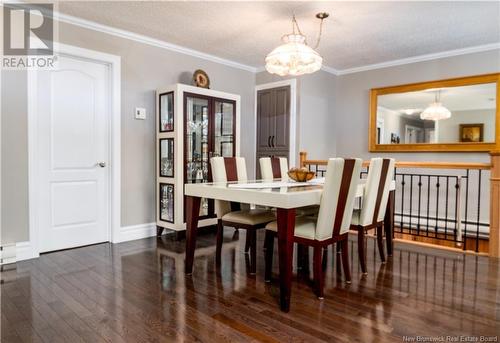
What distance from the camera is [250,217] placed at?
2.92 meters

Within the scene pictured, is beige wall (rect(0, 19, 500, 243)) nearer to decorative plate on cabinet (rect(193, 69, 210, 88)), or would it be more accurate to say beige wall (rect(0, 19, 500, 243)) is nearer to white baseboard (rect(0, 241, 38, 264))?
white baseboard (rect(0, 241, 38, 264))

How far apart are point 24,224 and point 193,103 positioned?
2095mm

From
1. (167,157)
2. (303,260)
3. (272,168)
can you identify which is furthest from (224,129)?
(303,260)

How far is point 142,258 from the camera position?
10.8 feet

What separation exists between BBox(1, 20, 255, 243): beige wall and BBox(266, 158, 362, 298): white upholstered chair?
7.40 feet

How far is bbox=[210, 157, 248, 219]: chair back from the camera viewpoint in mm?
3129

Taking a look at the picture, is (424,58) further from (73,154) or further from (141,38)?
(73,154)

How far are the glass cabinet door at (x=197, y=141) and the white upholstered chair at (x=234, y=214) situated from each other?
0.87 meters

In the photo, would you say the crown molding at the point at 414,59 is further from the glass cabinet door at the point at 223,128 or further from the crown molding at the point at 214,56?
the glass cabinet door at the point at 223,128

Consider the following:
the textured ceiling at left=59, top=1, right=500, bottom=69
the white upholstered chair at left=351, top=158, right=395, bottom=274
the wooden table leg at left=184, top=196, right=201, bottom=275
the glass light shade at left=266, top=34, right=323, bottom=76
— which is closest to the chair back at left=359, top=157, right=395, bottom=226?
the white upholstered chair at left=351, top=158, right=395, bottom=274

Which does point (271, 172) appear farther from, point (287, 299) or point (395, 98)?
point (395, 98)

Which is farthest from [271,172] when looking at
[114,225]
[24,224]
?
[24,224]

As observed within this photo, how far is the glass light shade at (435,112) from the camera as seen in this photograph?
15.1ft

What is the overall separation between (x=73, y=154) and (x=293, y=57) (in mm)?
2418
